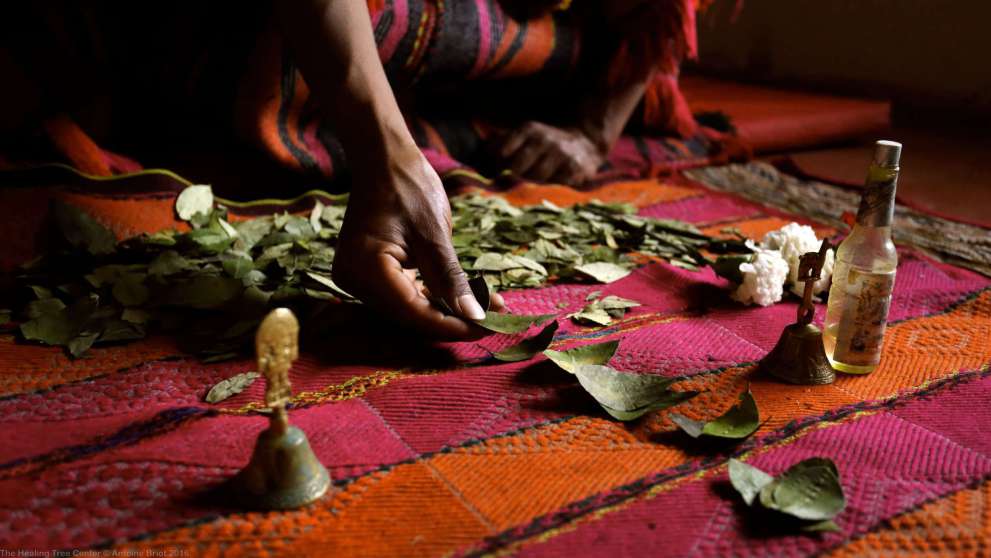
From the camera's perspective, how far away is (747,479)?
0.69m

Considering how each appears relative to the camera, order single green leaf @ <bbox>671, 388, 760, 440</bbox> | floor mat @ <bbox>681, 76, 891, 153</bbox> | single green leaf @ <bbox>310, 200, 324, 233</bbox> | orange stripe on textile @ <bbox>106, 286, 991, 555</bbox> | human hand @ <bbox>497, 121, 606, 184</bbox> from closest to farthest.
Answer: orange stripe on textile @ <bbox>106, 286, 991, 555</bbox> < single green leaf @ <bbox>671, 388, 760, 440</bbox> < single green leaf @ <bbox>310, 200, 324, 233</bbox> < human hand @ <bbox>497, 121, 606, 184</bbox> < floor mat @ <bbox>681, 76, 891, 153</bbox>

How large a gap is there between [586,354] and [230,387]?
1.33 feet

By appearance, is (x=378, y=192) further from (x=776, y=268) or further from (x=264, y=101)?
(x=264, y=101)

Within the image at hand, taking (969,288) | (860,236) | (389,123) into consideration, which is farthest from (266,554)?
(969,288)

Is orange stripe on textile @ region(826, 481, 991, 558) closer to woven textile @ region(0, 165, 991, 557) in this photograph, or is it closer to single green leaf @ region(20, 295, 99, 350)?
woven textile @ region(0, 165, 991, 557)

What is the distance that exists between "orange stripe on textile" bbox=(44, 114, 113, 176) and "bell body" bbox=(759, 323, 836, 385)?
1.17 meters

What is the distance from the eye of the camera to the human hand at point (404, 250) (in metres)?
0.90

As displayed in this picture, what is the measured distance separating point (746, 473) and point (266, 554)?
42 centimetres

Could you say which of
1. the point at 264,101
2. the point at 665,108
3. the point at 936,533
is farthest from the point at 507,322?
the point at 665,108

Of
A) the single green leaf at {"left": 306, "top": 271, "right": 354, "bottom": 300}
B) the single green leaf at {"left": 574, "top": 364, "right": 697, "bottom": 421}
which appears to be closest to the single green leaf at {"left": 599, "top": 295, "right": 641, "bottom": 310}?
the single green leaf at {"left": 574, "top": 364, "right": 697, "bottom": 421}

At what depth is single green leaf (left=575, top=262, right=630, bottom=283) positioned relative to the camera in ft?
3.90

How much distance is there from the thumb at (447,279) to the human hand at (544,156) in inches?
34.5

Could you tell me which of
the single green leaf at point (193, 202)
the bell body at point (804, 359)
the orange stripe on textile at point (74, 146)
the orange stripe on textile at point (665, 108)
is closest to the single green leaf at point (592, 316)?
the bell body at point (804, 359)

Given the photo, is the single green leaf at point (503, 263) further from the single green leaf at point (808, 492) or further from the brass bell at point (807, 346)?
the single green leaf at point (808, 492)
